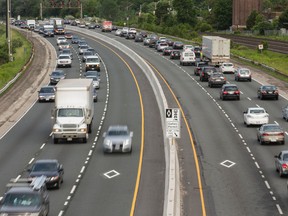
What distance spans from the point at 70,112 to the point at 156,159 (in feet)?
25.8

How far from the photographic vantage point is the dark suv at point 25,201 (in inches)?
1093

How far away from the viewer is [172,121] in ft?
132

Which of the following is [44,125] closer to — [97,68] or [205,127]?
[205,127]

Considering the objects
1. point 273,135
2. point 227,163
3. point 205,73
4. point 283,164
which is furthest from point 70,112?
point 205,73

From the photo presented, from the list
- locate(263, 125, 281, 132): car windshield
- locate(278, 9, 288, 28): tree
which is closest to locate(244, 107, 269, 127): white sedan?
locate(263, 125, 281, 132): car windshield

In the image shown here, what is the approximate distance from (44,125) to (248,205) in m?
27.1

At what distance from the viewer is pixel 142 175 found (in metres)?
40.0

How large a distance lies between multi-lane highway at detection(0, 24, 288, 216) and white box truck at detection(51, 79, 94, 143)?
32.8 inches

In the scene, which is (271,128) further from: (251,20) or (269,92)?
(251,20)

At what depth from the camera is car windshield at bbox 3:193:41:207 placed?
2834 cm

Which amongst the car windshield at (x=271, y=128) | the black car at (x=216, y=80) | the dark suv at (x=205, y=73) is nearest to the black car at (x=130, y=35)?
the dark suv at (x=205, y=73)

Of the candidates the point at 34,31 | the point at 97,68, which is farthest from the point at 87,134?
the point at 34,31

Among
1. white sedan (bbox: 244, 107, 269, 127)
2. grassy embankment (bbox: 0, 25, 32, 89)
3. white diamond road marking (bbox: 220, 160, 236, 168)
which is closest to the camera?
white diamond road marking (bbox: 220, 160, 236, 168)

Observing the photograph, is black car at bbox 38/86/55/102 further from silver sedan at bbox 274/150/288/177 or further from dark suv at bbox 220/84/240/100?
silver sedan at bbox 274/150/288/177
